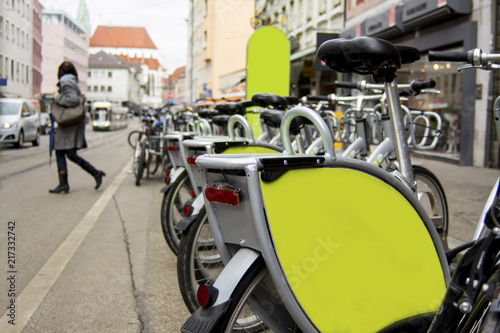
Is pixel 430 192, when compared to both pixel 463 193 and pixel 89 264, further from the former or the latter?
pixel 463 193

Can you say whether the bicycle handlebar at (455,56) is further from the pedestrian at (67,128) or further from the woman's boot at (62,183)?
the woman's boot at (62,183)

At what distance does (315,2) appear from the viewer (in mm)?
24031

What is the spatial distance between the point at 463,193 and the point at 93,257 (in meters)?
5.41

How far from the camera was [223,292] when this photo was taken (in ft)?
6.31

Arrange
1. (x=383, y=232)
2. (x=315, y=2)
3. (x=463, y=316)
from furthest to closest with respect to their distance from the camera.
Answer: (x=315, y=2) → (x=383, y=232) → (x=463, y=316)

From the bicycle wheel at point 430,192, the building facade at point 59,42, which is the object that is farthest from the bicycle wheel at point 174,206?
the building facade at point 59,42

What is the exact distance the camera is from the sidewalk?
5395mm

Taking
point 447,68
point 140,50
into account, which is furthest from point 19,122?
point 140,50

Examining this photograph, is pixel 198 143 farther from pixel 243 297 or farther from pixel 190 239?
pixel 243 297

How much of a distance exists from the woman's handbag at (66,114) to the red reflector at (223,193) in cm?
653

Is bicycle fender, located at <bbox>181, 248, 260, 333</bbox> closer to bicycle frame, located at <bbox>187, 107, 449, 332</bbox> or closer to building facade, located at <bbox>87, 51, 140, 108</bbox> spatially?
bicycle frame, located at <bbox>187, 107, 449, 332</bbox>

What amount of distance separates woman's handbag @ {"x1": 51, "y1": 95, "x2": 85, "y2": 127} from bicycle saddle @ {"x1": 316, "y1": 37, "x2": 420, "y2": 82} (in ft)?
20.4

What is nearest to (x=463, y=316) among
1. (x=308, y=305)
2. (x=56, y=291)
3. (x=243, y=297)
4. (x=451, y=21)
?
(x=308, y=305)

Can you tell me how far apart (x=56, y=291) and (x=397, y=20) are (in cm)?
1323
